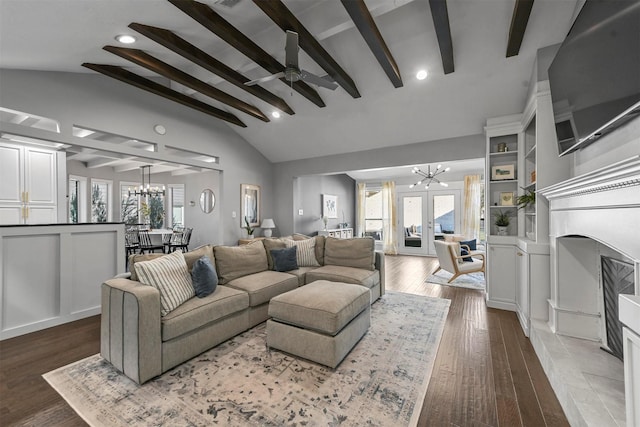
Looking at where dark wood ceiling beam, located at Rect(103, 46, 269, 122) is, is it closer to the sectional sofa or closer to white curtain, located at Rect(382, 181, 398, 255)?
the sectional sofa

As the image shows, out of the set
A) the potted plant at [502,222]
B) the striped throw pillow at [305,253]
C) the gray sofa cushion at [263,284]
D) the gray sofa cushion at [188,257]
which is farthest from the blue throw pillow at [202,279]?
the potted plant at [502,222]

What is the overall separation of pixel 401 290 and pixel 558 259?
2.32 meters

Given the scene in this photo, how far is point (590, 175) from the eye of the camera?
1599mm

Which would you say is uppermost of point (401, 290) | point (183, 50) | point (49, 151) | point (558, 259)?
point (183, 50)

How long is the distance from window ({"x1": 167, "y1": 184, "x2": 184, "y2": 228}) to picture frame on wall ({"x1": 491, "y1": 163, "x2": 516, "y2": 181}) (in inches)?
315

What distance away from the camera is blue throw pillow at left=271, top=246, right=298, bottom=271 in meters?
3.71

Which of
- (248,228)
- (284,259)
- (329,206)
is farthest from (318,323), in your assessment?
(329,206)

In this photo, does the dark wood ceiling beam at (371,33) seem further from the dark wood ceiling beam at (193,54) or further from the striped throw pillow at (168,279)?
the striped throw pillow at (168,279)

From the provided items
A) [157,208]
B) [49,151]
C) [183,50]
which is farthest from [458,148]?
[157,208]

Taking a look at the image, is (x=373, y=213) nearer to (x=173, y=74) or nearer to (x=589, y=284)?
(x=589, y=284)

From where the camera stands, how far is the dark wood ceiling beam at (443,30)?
7.14 ft

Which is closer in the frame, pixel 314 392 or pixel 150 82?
pixel 314 392

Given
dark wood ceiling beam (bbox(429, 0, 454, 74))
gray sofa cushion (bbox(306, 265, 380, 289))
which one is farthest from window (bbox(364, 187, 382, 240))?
dark wood ceiling beam (bbox(429, 0, 454, 74))

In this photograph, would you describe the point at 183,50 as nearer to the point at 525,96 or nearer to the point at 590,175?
the point at 590,175
